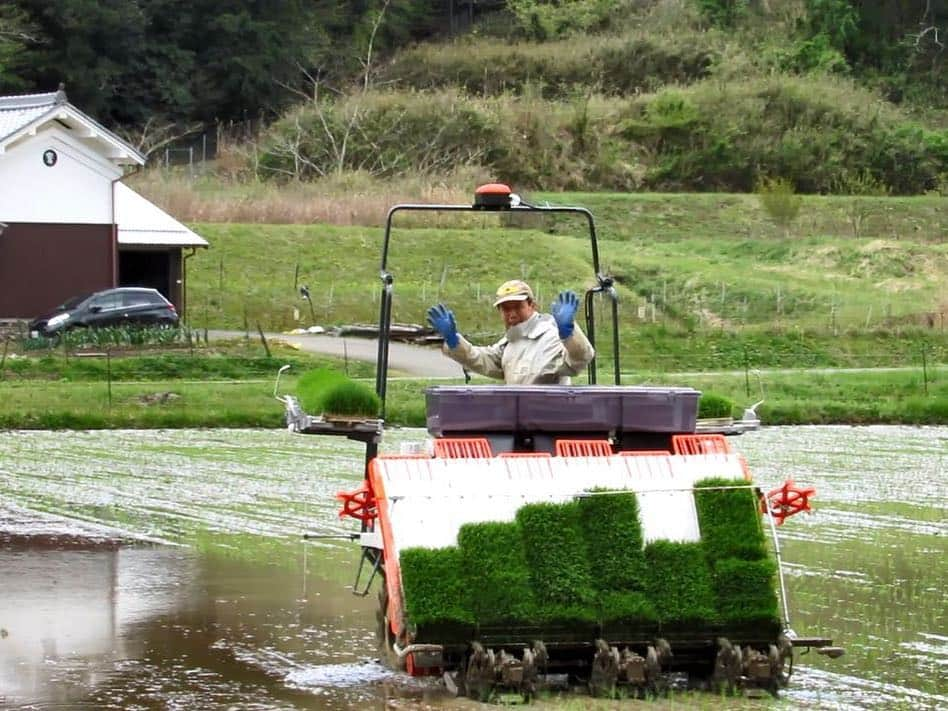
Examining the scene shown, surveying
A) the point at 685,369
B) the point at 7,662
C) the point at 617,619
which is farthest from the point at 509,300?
the point at 685,369

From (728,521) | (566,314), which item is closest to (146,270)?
(566,314)

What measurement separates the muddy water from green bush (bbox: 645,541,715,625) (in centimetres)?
52

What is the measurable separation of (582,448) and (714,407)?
1.58 meters

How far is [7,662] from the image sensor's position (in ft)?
35.8

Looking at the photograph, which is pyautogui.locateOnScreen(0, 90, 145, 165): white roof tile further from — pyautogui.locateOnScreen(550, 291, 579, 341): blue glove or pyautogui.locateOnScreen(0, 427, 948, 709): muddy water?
pyautogui.locateOnScreen(550, 291, 579, 341): blue glove

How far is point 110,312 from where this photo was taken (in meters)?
40.9

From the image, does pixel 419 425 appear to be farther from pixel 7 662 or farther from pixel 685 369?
pixel 7 662

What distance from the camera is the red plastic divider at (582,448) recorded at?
10.5m

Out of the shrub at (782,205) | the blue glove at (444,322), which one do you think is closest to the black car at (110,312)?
the shrub at (782,205)

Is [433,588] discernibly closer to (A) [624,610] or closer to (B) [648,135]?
(A) [624,610]

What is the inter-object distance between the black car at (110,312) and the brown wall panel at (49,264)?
9.17 feet

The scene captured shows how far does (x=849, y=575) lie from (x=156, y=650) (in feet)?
18.0

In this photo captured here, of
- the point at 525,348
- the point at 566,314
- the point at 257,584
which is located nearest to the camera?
the point at 566,314

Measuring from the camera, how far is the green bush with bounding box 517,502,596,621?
9688 mm
